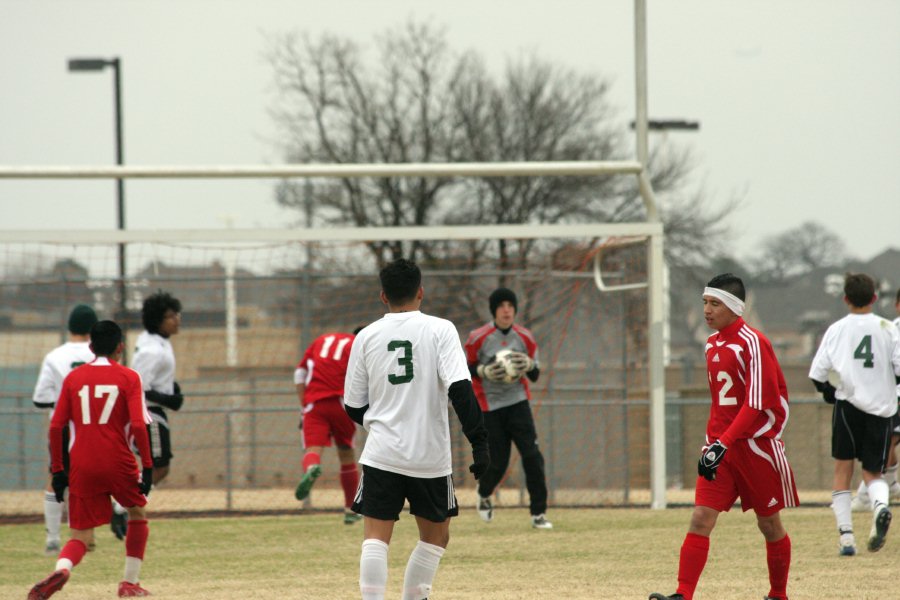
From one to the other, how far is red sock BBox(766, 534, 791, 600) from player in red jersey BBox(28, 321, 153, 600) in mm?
3562

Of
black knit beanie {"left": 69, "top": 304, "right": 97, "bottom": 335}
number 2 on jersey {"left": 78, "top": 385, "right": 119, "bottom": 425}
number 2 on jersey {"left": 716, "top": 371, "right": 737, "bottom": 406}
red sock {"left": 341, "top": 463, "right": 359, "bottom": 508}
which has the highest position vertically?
black knit beanie {"left": 69, "top": 304, "right": 97, "bottom": 335}

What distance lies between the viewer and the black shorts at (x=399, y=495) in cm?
579

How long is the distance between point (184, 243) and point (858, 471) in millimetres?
10160

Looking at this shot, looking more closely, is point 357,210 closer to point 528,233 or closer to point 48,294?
point 48,294

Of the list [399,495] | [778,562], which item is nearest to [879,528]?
[778,562]

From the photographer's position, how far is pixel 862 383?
910cm

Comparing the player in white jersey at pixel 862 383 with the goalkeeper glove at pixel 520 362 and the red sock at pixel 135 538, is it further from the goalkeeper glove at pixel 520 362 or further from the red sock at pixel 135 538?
the red sock at pixel 135 538

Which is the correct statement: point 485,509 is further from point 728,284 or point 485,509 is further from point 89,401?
point 728,284

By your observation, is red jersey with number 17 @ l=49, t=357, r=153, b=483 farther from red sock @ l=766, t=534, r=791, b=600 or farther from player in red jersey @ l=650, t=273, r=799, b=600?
red sock @ l=766, t=534, r=791, b=600

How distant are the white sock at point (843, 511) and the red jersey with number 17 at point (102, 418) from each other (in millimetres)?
4776

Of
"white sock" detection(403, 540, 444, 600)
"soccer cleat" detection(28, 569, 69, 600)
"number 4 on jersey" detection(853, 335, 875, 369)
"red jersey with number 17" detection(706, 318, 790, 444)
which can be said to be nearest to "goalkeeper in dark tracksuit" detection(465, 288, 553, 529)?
"number 4 on jersey" detection(853, 335, 875, 369)

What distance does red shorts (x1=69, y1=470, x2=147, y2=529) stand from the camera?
7.27 m

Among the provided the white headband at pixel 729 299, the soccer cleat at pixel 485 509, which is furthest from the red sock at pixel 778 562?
the soccer cleat at pixel 485 509

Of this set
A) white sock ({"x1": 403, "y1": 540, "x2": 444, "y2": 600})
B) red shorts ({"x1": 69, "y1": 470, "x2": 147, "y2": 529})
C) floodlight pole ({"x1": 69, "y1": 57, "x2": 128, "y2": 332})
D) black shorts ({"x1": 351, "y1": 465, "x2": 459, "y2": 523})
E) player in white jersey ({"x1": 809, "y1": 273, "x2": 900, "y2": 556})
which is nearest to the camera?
black shorts ({"x1": 351, "y1": 465, "x2": 459, "y2": 523})
